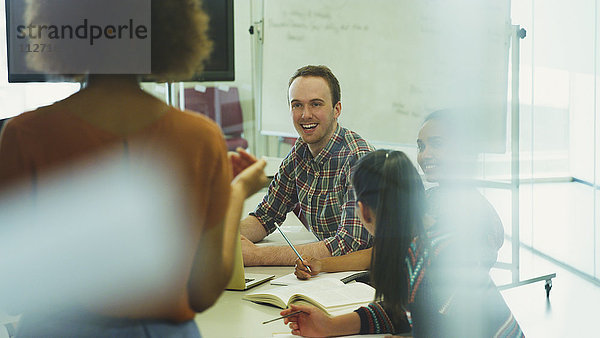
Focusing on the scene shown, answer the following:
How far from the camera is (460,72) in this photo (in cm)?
140

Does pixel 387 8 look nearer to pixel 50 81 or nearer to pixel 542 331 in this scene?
pixel 50 81

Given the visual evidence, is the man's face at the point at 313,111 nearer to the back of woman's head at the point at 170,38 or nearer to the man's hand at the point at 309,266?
the man's hand at the point at 309,266

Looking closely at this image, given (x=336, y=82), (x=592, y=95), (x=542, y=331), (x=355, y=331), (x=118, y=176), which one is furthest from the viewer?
(x=542, y=331)

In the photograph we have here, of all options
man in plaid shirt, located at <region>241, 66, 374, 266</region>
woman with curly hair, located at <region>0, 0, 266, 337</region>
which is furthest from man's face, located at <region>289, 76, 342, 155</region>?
woman with curly hair, located at <region>0, 0, 266, 337</region>

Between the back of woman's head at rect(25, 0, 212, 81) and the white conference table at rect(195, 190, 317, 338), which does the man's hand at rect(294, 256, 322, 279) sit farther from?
the back of woman's head at rect(25, 0, 212, 81)

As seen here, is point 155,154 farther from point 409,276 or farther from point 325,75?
point 325,75

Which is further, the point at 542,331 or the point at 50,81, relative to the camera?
the point at 542,331

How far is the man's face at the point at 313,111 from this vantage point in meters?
1.42

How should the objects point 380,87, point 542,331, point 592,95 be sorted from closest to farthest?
point 380,87 < point 592,95 < point 542,331

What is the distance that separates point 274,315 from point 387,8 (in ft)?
2.79

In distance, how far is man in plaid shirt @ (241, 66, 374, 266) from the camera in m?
1.29

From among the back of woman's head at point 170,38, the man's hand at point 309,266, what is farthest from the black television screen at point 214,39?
the man's hand at point 309,266

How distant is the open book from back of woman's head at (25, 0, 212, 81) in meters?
0.61

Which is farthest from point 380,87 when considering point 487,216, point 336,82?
point 487,216
